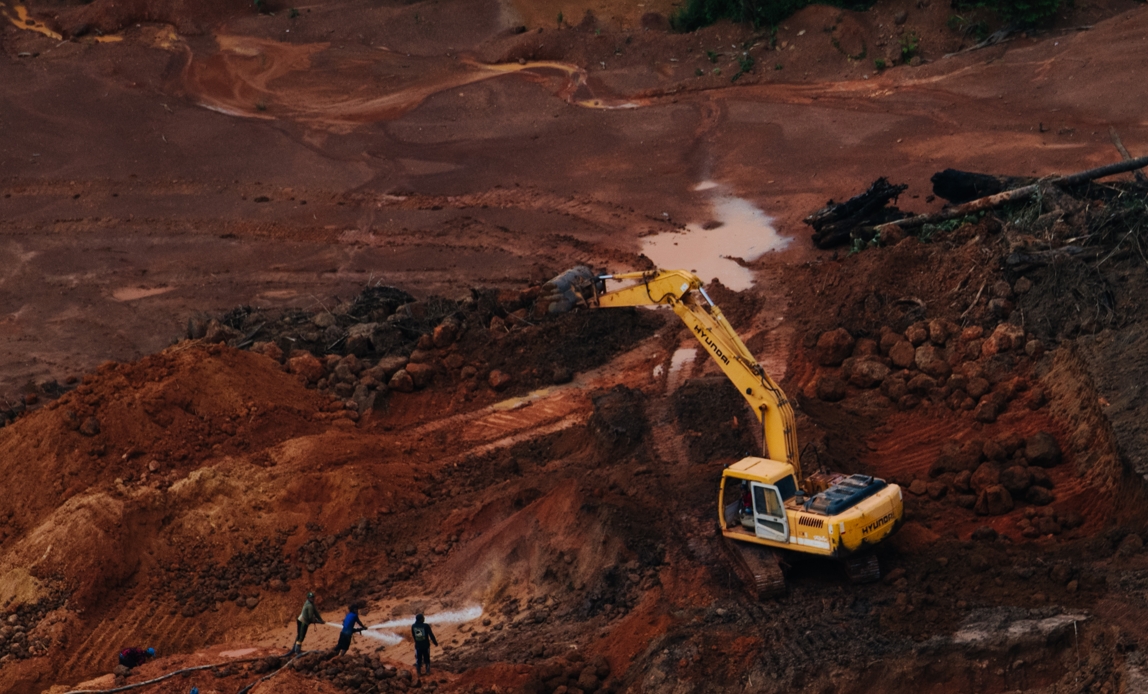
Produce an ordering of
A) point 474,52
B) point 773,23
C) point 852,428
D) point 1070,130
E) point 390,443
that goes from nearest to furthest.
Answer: point 852,428 < point 390,443 < point 1070,130 < point 773,23 < point 474,52

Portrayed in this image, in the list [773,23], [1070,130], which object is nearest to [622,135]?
[773,23]

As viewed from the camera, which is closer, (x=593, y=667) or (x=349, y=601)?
(x=593, y=667)

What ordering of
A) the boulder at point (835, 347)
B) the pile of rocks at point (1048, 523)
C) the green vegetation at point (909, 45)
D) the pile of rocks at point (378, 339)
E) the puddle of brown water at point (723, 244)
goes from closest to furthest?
the pile of rocks at point (1048, 523), the boulder at point (835, 347), the pile of rocks at point (378, 339), the puddle of brown water at point (723, 244), the green vegetation at point (909, 45)

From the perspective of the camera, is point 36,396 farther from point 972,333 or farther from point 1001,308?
point 1001,308

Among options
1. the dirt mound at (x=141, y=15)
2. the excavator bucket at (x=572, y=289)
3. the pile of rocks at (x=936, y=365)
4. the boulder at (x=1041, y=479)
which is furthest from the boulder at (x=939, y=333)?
the dirt mound at (x=141, y=15)

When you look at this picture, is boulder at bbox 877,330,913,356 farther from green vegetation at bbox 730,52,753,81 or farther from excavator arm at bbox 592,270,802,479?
green vegetation at bbox 730,52,753,81

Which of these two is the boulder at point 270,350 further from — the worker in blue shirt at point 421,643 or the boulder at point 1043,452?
the boulder at point 1043,452

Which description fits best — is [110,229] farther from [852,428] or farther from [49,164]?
[852,428]
